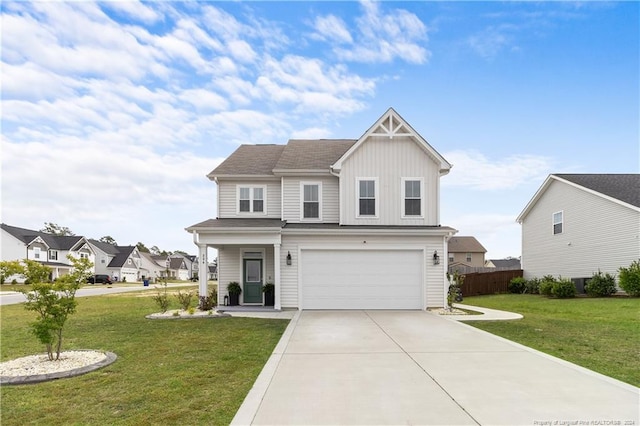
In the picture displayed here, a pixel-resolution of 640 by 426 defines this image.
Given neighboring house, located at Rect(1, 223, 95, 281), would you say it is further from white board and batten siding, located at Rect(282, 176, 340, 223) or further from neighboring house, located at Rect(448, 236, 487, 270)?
neighboring house, located at Rect(448, 236, 487, 270)

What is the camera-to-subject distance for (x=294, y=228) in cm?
1524

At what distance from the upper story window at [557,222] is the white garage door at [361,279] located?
12.9m

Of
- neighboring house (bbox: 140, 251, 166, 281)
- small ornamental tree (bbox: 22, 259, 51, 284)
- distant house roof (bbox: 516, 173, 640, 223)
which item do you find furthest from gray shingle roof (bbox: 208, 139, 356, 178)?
neighboring house (bbox: 140, 251, 166, 281)

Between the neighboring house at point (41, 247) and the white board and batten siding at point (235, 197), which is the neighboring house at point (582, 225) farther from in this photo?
the neighboring house at point (41, 247)

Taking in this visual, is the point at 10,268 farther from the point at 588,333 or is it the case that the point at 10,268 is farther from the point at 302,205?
the point at 588,333

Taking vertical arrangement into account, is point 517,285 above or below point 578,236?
below

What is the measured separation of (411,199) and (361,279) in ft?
12.6

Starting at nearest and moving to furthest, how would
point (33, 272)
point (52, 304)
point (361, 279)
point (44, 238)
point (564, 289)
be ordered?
1. point (33, 272)
2. point (52, 304)
3. point (361, 279)
4. point (564, 289)
5. point (44, 238)

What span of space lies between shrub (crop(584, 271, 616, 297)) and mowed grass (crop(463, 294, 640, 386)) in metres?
2.53

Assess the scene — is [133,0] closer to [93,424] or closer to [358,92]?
[358,92]

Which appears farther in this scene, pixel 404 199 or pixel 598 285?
pixel 598 285

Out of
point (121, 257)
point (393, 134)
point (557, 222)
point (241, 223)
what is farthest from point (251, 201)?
point (121, 257)

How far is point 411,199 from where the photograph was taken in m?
16.3

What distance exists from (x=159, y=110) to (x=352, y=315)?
11461 millimetres
